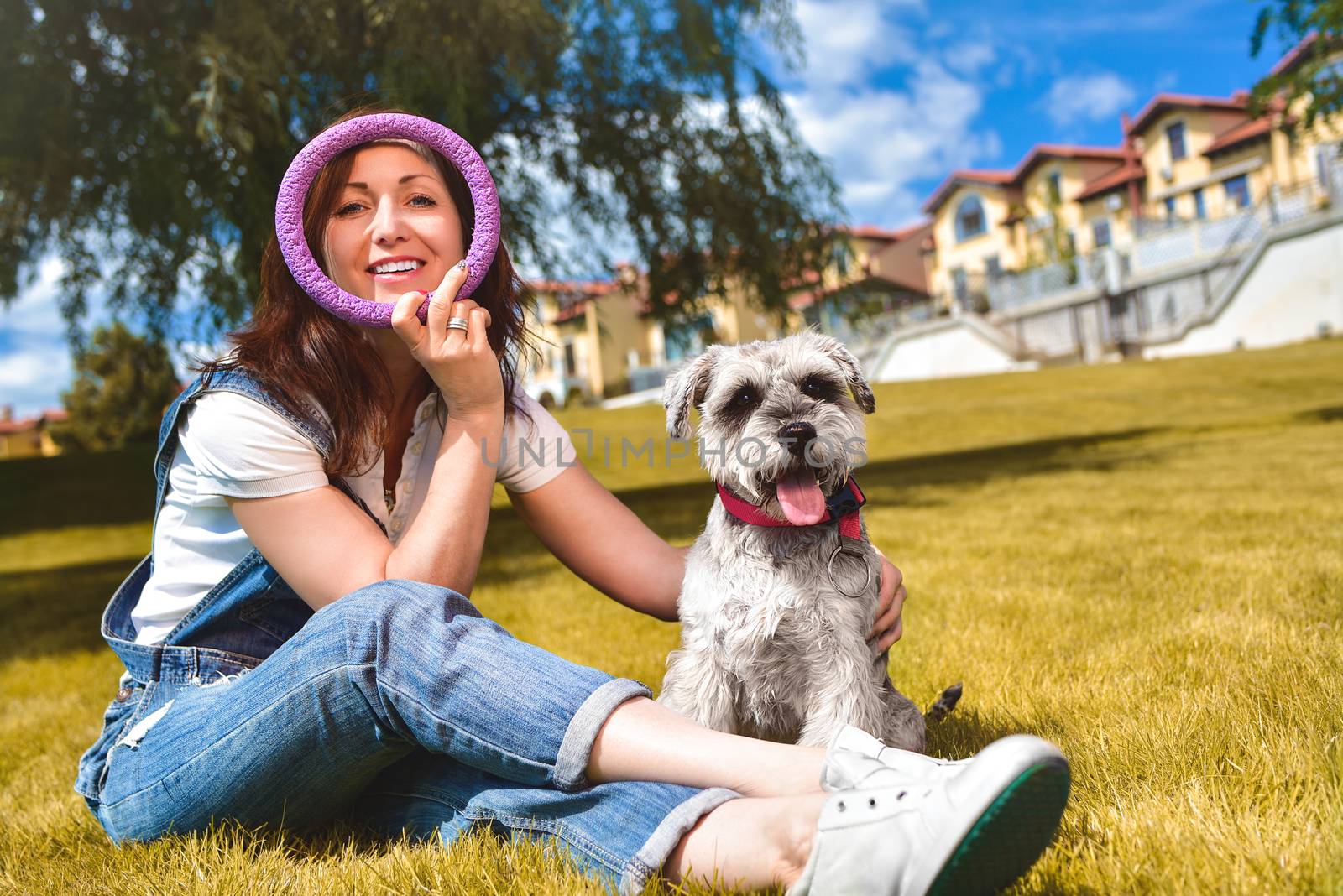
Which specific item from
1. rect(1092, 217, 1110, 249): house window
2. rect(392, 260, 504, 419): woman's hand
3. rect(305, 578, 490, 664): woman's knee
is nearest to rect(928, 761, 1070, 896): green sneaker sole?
rect(305, 578, 490, 664): woman's knee

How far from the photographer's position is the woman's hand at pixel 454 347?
2.55 metres

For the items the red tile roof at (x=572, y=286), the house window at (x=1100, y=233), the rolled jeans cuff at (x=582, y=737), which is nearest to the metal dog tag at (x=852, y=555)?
the rolled jeans cuff at (x=582, y=737)

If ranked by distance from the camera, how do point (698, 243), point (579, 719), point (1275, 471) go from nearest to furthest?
point (579, 719)
point (1275, 471)
point (698, 243)

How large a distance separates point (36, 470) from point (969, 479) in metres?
21.4

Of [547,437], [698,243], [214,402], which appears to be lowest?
[547,437]

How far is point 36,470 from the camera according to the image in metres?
22.2

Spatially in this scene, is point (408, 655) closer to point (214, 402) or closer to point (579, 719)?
point (579, 719)

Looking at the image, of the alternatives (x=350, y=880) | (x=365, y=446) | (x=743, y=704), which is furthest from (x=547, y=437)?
(x=350, y=880)

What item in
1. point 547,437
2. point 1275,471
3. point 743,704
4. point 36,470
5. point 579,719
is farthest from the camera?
point 36,470

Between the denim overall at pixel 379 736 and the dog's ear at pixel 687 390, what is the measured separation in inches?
37.7

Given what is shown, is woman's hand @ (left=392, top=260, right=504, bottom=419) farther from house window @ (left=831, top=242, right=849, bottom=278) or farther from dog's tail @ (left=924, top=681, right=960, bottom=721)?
house window @ (left=831, top=242, right=849, bottom=278)

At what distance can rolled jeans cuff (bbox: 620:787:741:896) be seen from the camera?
6.44 feet

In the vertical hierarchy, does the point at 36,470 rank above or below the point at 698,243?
below

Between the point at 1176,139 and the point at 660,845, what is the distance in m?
52.3
